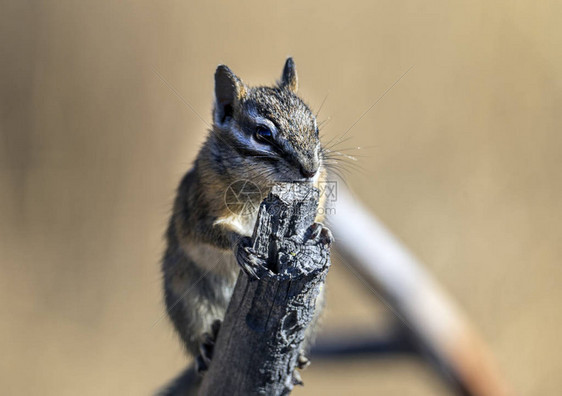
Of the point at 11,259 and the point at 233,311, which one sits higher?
the point at 233,311

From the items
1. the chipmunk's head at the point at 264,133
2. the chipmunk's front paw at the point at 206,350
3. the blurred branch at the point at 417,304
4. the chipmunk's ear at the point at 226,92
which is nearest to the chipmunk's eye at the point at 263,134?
Result: the chipmunk's head at the point at 264,133

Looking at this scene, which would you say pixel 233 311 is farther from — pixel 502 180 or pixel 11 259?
pixel 502 180

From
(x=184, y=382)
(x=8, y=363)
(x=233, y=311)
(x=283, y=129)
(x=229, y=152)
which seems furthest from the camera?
(x=8, y=363)

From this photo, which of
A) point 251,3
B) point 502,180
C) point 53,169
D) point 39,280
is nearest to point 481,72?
point 502,180

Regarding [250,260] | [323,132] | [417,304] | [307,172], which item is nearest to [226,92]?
[307,172]

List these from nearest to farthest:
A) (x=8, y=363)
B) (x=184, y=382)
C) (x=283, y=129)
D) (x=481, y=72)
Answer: (x=283, y=129)
(x=184, y=382)
(x=8, y=363)
(x=481, y=72)

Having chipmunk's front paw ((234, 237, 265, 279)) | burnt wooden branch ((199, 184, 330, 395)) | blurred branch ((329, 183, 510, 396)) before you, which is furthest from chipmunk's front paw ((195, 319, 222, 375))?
blurred branch ((329, 183, 510, 396))

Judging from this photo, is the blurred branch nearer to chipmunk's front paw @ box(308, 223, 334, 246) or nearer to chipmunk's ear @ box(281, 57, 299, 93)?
chipmunk's ear @ box(281, 57, 299, 93)
